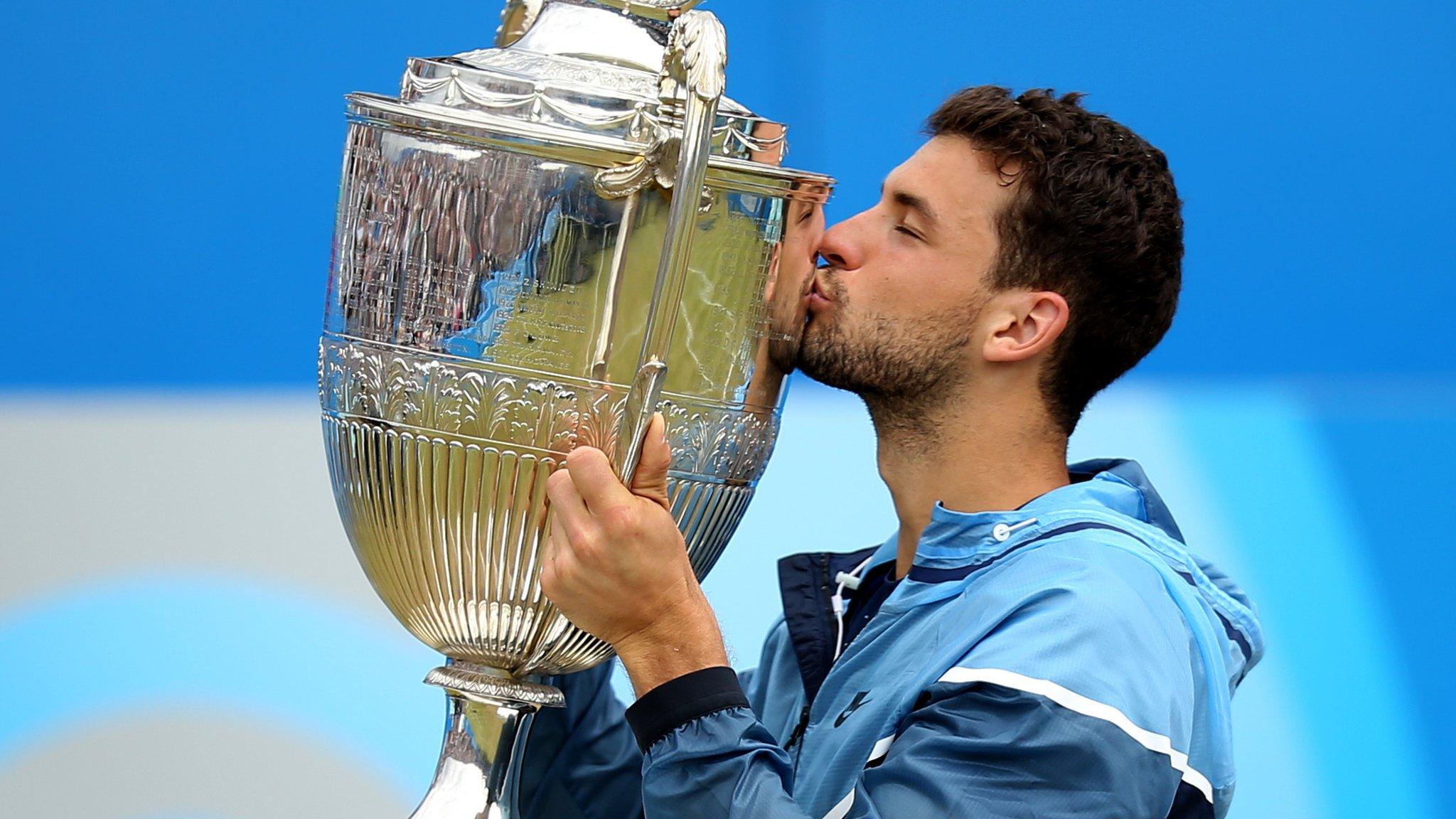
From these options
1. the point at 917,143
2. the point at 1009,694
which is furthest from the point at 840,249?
the point at 917,143

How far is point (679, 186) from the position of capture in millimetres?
1082

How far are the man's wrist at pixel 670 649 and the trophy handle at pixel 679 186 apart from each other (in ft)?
0.36

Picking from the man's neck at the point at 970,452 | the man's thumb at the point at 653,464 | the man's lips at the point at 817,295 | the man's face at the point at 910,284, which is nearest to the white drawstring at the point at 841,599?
the man's neck at the point at 970,452

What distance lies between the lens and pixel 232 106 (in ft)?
8.71

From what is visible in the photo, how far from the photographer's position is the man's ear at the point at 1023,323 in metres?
1.48

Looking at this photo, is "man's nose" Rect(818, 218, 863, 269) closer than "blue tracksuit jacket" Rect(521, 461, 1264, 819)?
No

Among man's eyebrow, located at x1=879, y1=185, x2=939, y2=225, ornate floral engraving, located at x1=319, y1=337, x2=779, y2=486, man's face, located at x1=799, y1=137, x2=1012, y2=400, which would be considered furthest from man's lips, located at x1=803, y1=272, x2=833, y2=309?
ornate floral engraving, located at x1=319, y1=337, x2=779, y2=486

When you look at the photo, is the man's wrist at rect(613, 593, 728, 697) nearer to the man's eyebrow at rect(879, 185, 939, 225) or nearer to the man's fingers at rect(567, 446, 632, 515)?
the man's fingers at rect(567, 446, 632, 515)

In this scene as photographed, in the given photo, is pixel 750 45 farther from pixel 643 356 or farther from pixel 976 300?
pixel 643 356

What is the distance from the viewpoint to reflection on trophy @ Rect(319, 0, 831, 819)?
1.13 meters

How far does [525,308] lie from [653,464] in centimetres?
15

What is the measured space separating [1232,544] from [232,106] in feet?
5.88

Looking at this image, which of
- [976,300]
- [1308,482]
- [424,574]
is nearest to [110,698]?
[424,574]

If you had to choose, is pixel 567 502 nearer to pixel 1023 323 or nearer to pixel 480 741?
pixel 480 741
